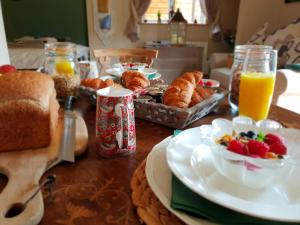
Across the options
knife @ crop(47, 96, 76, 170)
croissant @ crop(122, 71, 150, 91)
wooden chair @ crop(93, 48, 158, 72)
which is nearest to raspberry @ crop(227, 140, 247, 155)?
knife @ crop(47, 96, 76, 170)

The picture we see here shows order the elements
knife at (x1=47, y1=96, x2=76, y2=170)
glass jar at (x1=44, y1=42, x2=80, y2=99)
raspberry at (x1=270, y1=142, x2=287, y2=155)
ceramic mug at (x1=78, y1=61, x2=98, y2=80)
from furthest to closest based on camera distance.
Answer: ceramic mug at (x1=78, y1=61, x2=98, y2=80)
glass jar at (x1=44, y1=42, x2=80, y2=99)
knife at (x1=47, y1=96, x2=76, y2=170)
raspberry at (x1=270, y1=142, x2=287, y2=155)

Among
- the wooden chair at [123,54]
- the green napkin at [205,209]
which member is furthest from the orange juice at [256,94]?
the wooden chair at [123,54]

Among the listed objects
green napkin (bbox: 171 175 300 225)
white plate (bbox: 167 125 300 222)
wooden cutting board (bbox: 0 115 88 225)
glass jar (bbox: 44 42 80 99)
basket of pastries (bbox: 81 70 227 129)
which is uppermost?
glass jar (bbox: 44 42 80 99)

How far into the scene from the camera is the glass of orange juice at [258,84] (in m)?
0.84

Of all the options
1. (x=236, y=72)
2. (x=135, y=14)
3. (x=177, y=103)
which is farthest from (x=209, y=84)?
(x=135, y=14)

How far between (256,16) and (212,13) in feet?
2.23

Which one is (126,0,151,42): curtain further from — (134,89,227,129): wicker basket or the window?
(134,89,227,129): wicker basket

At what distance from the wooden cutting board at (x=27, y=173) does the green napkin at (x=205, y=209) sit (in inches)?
8.7

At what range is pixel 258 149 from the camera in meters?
0.45

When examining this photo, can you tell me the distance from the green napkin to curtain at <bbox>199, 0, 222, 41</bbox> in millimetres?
4184

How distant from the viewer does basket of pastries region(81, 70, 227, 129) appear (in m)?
0.75

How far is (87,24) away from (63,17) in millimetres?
359

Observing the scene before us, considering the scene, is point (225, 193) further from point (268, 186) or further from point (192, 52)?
point (192, 52)

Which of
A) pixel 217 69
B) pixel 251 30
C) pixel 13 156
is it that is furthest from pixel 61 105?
pixel 251 30
